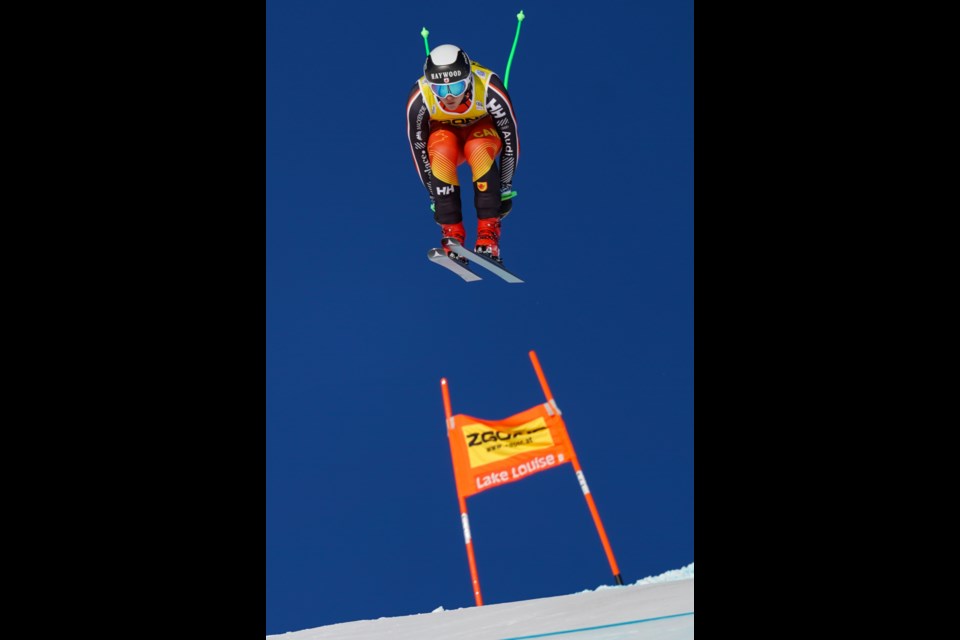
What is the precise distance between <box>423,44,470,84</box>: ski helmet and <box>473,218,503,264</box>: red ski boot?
54 centimetres

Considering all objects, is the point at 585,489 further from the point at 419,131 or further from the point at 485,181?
the point at 419,131

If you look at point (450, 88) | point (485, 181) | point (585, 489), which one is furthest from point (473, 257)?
point (585, 489)

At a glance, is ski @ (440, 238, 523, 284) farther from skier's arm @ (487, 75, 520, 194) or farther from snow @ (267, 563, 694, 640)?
snow @ (267, 563, 694, 640)

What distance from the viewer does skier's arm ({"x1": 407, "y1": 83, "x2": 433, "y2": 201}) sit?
142 inches

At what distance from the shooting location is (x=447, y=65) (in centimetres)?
339

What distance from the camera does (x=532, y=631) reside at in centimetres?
333

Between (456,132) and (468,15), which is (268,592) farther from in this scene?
(468,15)

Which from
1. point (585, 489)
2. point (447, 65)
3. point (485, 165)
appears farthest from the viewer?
point (585, 489)

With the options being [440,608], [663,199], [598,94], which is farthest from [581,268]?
[440,608]

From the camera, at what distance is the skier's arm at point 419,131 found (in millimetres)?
3619

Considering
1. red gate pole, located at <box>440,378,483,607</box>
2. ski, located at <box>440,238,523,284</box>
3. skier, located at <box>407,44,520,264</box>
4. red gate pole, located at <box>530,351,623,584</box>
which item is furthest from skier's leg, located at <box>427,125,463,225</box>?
red gate pole, located at <box>440,378,483,607</box>

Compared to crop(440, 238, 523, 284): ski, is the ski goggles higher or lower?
higher

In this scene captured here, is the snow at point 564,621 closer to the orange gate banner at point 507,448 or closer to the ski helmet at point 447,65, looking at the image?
the orange gate banner at point 507,448

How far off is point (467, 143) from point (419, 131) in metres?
0.19
